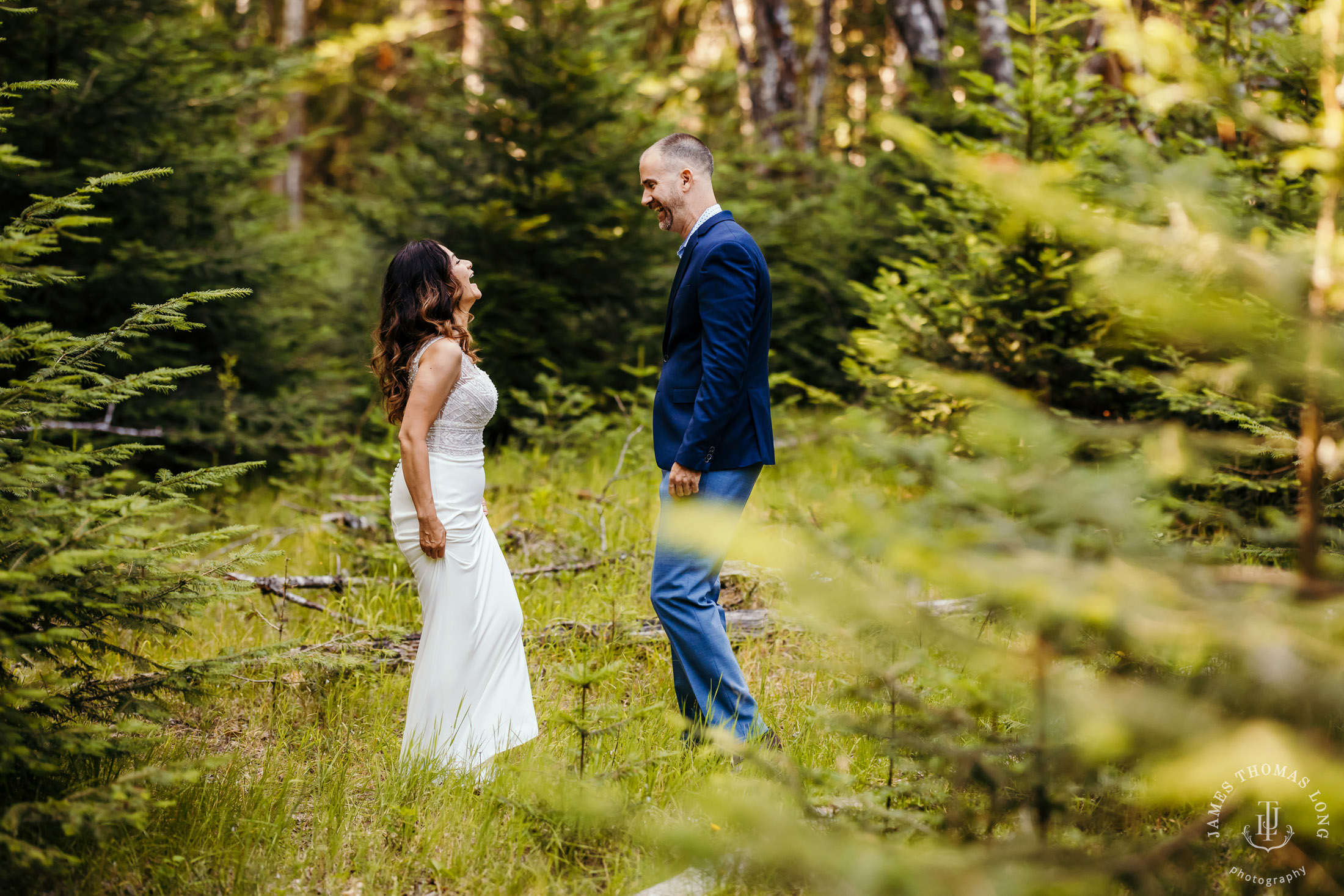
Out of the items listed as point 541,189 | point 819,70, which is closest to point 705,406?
point 541,189

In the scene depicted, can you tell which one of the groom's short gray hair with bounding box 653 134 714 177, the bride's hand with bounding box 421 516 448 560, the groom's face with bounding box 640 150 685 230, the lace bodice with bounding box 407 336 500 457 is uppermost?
the groom's short gray hair with bounding box 653 134 714 177

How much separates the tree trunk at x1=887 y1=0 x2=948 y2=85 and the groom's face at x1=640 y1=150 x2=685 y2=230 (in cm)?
763

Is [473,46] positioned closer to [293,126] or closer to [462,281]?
[293,126]

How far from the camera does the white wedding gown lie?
3336 mm

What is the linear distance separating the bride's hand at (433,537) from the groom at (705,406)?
0.89 m

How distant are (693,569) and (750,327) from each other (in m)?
1.01

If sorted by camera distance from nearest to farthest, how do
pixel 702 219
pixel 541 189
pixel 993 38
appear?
pixel 702 219 < pixel 993 38 < pixel 541 189

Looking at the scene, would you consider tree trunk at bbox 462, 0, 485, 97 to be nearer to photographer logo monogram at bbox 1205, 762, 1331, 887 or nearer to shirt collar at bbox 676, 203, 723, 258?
shirt collar at bbox 676, 203, 723, 258

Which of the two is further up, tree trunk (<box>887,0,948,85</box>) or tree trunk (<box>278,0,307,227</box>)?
tree trunk (<box>887,0,948,85</box>)

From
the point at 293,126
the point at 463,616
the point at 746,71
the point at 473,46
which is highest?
the point at 473,46

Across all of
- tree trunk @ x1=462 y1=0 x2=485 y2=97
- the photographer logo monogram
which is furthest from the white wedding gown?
tree trunk @ x1=462 y1=0 x2=485 y2=97

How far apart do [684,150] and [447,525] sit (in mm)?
1899

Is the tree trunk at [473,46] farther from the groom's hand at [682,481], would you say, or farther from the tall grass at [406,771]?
the groom's hand at [682,481]

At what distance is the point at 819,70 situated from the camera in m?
12.9
